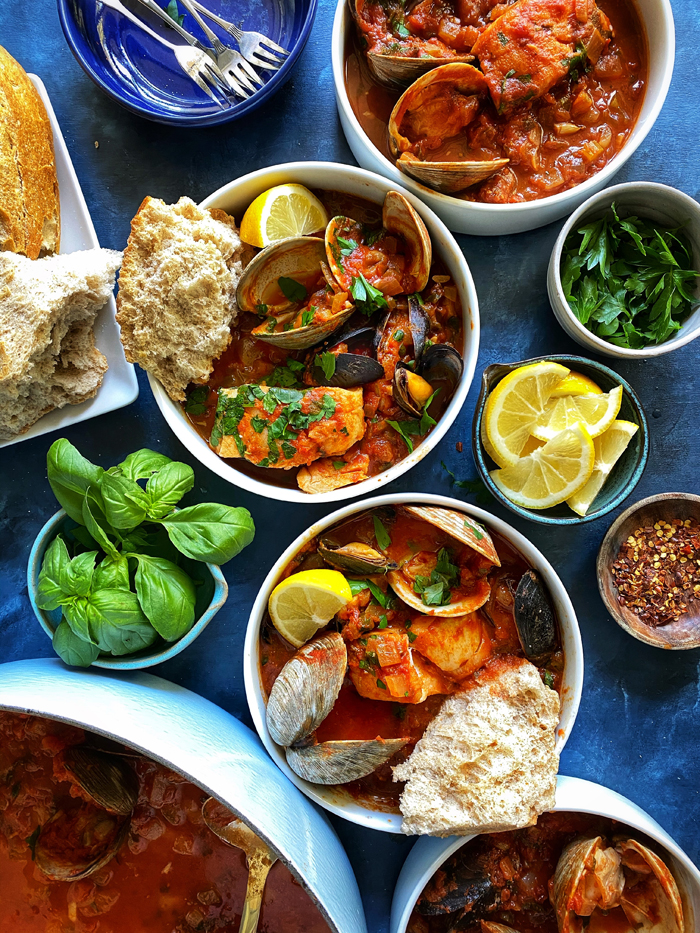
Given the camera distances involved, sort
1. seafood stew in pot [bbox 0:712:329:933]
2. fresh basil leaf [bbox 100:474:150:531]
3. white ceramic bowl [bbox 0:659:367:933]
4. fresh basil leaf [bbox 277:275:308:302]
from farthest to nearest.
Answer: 1. seafood stew in pot [bbox 0:712:329:933]
2. fresh basil leaf [bbox 277:275:308:302]
3. fresh basil leaf [bbox 100:474:150:531]
4. white ceramic bowl [bbox 0:659:367:933]

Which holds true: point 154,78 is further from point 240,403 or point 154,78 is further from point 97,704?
point 97,704

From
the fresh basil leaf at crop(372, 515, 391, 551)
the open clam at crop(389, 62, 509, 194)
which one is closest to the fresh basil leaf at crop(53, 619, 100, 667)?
the fresh basil leaf at crop(372, 515, 391, 551)

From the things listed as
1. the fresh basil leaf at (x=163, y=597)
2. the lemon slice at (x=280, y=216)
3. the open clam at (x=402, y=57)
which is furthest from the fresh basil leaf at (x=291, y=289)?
the fresh basil leaf at (x=163, y=597)

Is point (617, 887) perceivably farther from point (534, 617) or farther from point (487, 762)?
point (534, 617)

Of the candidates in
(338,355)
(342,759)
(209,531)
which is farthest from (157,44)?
(342,759)

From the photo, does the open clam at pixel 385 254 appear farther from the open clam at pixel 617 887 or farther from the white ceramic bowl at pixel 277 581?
the open clam at pixel 617 887

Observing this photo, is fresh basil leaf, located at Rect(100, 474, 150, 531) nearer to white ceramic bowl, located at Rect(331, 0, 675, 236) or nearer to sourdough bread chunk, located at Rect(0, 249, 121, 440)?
sourdough bread chunk, located at Rect(0, 249, 121, 440)
